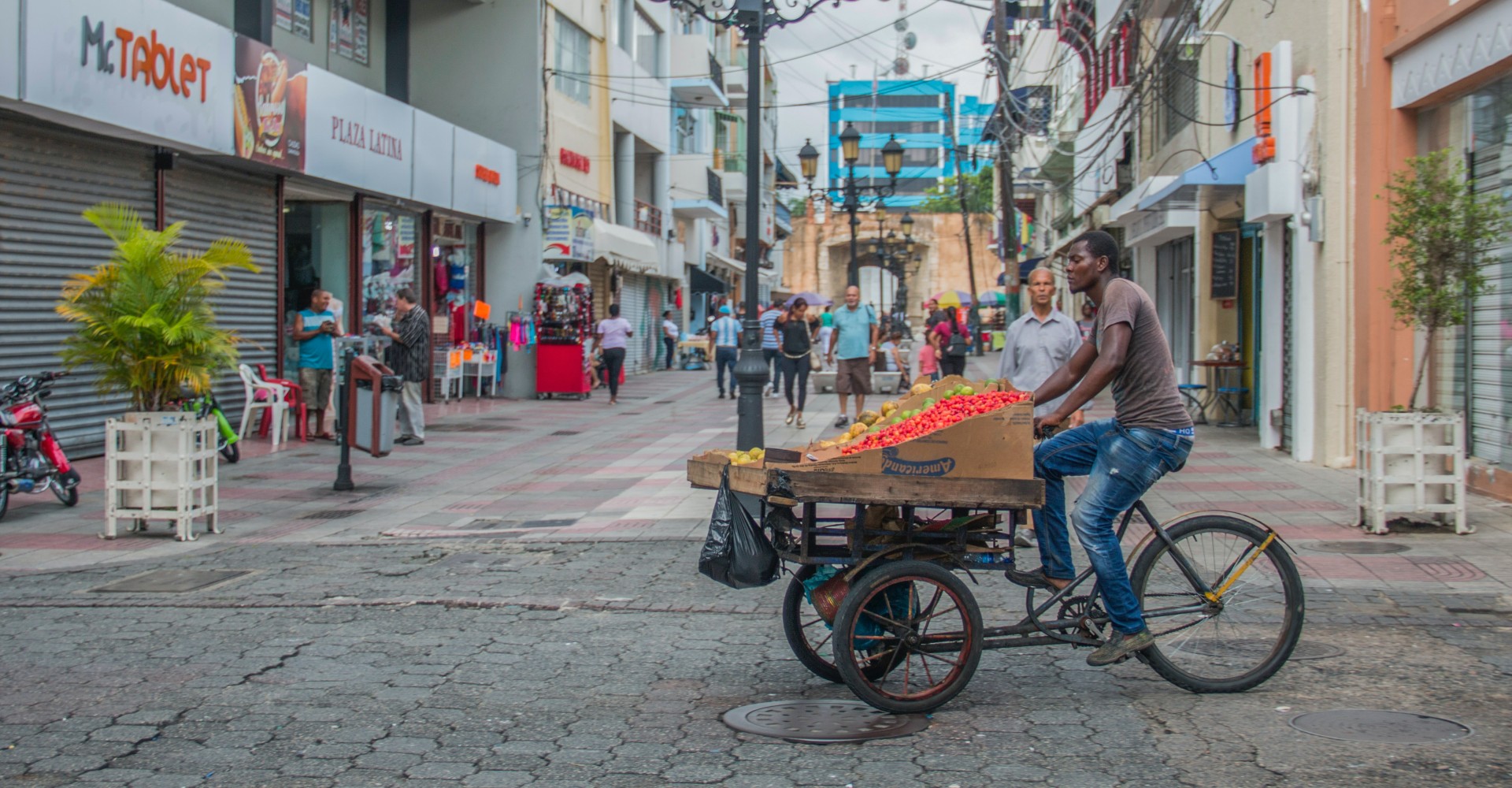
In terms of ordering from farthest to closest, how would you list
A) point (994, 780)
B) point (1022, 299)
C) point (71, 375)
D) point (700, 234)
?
point (1022, 299), point (700, 234), point (71, 375), point (994, 780)

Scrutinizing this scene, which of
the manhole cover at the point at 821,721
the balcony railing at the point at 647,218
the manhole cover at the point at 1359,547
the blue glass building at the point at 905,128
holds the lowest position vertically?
the manhole cover at the point at 821,721

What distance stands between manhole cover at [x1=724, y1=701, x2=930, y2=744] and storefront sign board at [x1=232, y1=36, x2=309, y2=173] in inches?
463

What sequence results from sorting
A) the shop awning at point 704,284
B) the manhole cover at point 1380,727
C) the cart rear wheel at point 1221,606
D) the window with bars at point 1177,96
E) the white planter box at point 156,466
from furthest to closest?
the shop awning at point 704,284, the window with bars at point 1177,96, the white planter box at point 156,466, the cart rear wheel at point 1221,606, the manhole cover at point 1380,727

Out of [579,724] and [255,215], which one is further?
[255,215]

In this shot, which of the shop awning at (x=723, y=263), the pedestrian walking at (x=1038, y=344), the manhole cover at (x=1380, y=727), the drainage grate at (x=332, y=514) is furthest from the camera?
the shop awning at (x=723, y=263)

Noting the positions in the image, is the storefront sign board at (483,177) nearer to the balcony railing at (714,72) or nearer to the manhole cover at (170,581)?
the balcony railing at (714,72)

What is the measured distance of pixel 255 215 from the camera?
15672 millimetres

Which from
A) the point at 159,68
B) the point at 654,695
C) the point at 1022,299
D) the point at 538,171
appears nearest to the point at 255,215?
the point at 159,68

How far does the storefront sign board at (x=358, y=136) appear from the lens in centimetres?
1617

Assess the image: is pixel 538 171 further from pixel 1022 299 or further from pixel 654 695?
pixel 1022 299

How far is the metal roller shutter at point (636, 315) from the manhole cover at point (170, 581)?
2309 centimetres

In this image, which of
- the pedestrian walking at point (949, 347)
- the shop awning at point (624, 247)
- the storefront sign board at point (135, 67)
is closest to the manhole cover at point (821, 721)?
the storefront sign board at point (135, 67)

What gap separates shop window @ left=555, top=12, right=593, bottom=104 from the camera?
81.7 feet

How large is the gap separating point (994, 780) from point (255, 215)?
1414 centimetres
